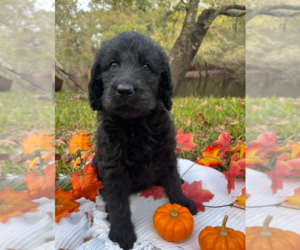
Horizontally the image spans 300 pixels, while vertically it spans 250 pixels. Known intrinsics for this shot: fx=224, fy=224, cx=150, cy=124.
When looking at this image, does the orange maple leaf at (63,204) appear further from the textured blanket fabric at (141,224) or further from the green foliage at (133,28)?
the green foliage at (133,28)

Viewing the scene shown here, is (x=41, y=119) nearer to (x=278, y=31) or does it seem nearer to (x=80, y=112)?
(x=278, y=31)

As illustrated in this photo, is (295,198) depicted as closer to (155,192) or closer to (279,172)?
(279,172)

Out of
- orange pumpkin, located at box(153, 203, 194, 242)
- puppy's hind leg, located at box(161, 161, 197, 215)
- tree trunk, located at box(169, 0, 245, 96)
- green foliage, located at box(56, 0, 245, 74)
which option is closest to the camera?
orange pumpkin, located at box(153, 203, 194, 242)

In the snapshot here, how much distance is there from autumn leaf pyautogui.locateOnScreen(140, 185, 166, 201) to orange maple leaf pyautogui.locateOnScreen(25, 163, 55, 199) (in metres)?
1.22

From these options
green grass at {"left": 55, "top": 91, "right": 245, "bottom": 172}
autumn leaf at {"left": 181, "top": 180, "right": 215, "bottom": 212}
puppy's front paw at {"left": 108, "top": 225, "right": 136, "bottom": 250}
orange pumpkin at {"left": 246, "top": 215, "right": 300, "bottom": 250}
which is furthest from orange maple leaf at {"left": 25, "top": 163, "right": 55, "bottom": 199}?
green grass at {"left": 55, "top": 91, "right": 245, "bottom": 172}

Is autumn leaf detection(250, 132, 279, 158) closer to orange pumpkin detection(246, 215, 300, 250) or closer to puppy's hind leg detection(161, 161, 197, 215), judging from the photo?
orange pumpkin detection(246, 215, 300, 250)

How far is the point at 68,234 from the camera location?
4.90 ft

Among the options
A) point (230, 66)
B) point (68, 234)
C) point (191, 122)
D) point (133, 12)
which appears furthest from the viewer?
point (230, 66)

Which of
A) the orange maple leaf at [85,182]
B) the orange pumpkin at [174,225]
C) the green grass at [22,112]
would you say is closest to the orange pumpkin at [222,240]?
the orange pumpkin at [174,225]

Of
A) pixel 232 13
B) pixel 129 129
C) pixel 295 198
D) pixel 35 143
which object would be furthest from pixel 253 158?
pixel 232 13

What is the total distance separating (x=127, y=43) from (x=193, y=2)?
3.74m

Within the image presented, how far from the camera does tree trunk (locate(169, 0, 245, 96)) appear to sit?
14.9 feet

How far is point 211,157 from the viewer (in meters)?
2.21

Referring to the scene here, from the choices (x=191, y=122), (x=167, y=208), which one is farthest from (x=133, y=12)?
(x=167, y=208)
